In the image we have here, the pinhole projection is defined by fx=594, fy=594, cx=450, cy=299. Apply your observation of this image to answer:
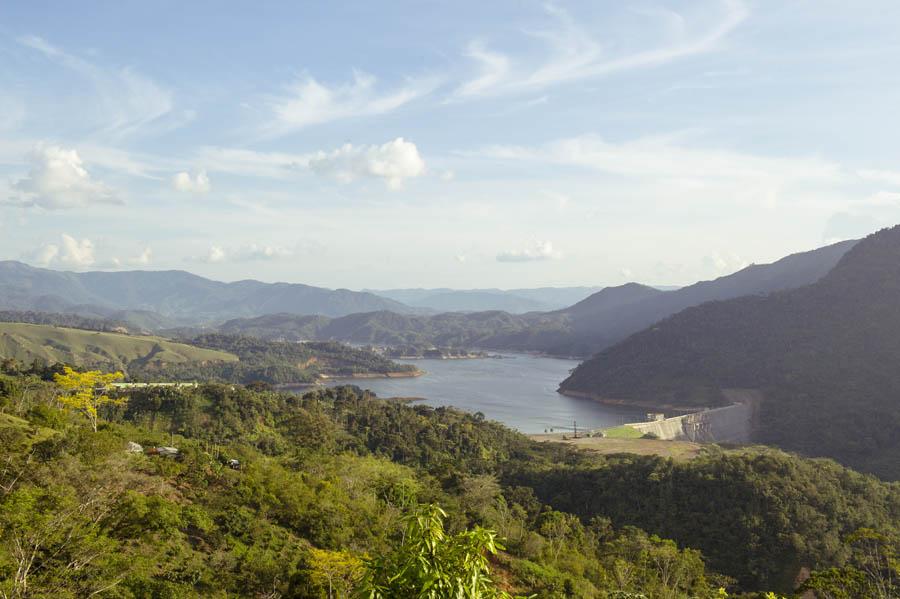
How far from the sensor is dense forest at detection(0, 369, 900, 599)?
1502 cm

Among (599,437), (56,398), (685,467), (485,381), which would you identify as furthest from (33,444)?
(485,381)

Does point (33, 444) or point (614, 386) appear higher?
point (33, 444)

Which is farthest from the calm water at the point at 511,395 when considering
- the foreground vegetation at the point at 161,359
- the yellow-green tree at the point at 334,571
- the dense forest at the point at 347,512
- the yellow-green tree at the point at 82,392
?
the yellow-green tree at the point at 334,571

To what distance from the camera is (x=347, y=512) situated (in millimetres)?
23484

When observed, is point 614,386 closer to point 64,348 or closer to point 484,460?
point 484,460

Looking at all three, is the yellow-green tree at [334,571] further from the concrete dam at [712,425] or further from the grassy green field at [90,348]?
the grassy green field at [90,348]

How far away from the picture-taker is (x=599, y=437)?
77.0 m

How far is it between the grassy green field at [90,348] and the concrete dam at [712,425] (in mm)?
123941

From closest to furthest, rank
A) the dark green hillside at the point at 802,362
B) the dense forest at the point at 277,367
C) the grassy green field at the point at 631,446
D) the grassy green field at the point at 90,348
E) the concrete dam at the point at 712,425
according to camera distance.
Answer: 1. the grassy green field at the point at 631,446
2. the dark green hillside at the point at 802,362
3. the concrete dam at the point at 712,425
4. the grassy green field at the point at 90,348
5. the dense forest at the point at 277,367

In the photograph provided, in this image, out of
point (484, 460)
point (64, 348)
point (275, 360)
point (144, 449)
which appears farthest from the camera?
point (275, 360)

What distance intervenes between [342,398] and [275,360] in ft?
371

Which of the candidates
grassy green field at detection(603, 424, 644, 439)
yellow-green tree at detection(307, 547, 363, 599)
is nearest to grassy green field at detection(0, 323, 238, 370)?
grassy green field at detection(603, 424, 644, 439)

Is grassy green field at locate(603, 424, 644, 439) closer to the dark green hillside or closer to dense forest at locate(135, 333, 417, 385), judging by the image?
the dark green hillside

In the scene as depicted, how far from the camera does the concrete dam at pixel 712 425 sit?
85.6 m
